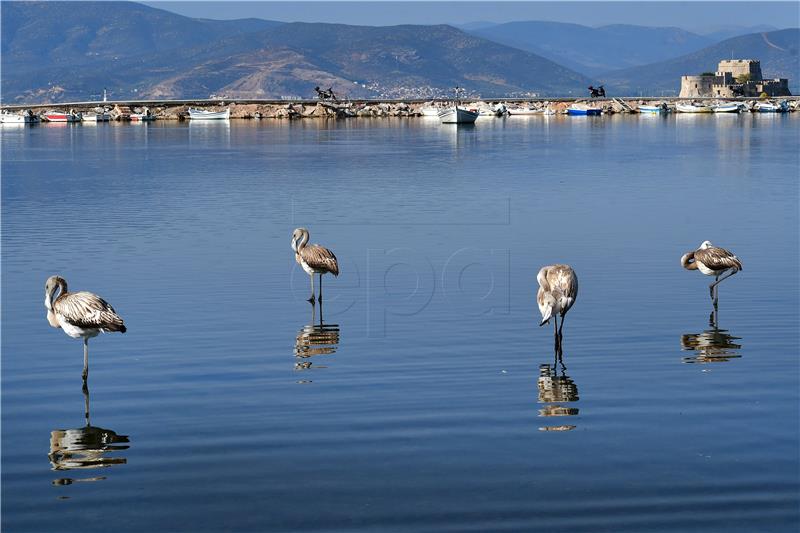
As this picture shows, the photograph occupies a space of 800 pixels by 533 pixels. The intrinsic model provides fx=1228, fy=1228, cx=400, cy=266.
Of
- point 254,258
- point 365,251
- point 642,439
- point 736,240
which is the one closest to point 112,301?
point 254,258

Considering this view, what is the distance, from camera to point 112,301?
21891mm

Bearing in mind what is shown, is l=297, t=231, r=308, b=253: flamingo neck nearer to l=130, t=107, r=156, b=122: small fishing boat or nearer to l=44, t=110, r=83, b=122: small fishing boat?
l=130, t=107, r=156, b=122: small fishing boat

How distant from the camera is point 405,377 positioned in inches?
629

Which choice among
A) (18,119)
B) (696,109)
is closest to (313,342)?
(18,119)

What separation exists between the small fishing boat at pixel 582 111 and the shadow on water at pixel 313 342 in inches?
5554

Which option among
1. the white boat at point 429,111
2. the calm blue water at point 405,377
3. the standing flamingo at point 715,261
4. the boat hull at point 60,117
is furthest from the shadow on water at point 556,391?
the boat hull at point 60,117

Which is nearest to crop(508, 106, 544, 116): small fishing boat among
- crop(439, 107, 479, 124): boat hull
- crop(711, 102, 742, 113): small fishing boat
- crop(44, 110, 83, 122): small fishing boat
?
crop(711, 102, 742, 113): small fishing boat

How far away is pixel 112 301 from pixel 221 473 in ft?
34.2

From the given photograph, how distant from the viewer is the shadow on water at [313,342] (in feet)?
56.4

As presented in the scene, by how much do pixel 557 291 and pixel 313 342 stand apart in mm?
3939

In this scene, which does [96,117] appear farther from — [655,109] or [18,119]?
[655,109]

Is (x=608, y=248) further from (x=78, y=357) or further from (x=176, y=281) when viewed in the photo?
(x=78, y=357)

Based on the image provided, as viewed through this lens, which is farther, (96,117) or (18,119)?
(96,117)

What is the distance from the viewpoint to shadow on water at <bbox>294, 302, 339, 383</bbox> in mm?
17203
